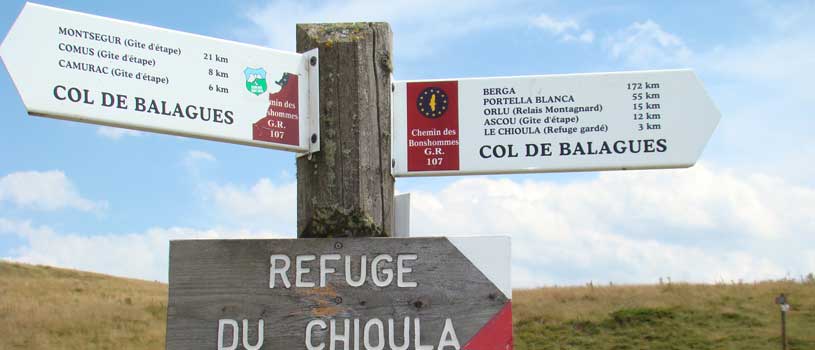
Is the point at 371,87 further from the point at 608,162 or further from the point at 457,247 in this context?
the point at 608,162

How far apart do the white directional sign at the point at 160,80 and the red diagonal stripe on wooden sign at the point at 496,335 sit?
36.5 inches

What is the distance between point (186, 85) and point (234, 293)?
2.57 feet

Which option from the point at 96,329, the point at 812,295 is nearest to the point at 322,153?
the point at 96,329

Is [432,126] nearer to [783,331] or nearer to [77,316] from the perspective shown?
[783,331]

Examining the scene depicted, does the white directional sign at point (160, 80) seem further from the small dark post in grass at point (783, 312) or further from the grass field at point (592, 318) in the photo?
the grass field at point (592, 318)

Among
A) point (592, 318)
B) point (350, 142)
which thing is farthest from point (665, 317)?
point (350, 142)

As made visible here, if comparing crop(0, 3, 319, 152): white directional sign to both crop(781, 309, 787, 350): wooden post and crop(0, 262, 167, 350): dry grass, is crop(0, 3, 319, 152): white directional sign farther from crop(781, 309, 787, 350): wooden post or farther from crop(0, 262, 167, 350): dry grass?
crop(0, 262, 167, 350): dry grass

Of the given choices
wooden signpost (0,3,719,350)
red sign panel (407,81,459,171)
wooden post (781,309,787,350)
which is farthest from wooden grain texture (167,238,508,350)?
wooden post (781,309,787,350)

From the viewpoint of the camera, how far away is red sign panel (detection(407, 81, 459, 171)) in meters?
3.28

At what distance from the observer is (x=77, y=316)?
81.3 feet

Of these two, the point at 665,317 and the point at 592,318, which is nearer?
the point at 665,317

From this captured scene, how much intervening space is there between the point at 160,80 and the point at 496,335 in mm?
1524

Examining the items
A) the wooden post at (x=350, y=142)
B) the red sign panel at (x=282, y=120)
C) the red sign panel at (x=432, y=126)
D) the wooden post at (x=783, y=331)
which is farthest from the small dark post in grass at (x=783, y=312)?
the red sign panel at (x=282, y=120)

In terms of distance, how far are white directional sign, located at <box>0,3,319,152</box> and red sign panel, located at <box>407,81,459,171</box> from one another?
40 cm
